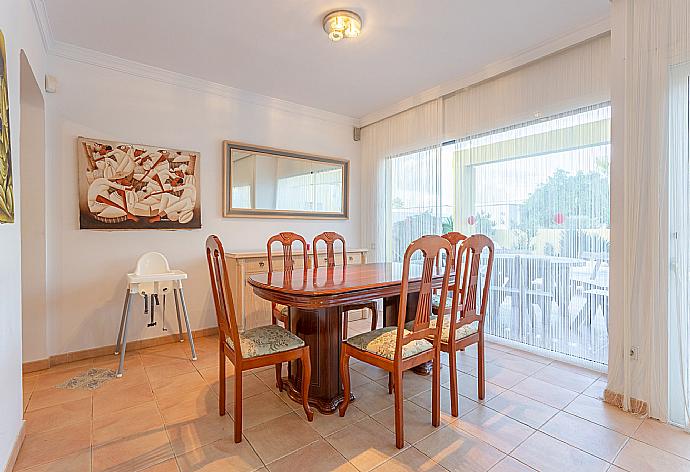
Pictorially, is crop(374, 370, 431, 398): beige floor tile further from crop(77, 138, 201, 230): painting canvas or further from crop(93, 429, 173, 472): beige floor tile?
crop(77, 138, 201, 230): painting canvas

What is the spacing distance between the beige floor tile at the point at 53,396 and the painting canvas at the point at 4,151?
1332mm

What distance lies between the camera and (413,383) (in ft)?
8.40

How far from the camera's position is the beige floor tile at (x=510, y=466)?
1.63 m

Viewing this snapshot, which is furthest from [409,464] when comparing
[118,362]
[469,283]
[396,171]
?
[396,171]

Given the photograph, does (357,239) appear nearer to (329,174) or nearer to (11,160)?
(329,174)

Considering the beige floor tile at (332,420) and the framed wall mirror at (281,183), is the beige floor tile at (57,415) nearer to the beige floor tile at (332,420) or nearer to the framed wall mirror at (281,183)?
the beige floor tile at (332,420)

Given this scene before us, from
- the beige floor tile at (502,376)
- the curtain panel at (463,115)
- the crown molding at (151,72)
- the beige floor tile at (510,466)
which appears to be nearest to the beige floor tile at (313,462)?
the beige floor tile at (510,466)

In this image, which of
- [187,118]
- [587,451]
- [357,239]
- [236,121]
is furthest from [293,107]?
[587,451]

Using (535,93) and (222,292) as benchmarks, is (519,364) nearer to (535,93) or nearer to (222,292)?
(535,93)

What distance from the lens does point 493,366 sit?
286 cm

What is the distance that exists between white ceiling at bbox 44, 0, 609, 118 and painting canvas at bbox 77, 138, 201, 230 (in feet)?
2.79

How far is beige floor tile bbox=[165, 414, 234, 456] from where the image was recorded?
1832 mm

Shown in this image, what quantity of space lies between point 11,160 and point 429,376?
294cm

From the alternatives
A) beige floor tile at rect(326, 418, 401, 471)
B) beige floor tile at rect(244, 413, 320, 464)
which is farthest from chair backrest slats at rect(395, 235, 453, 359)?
beige floor tile at rect(244, 413, 320, 464)
